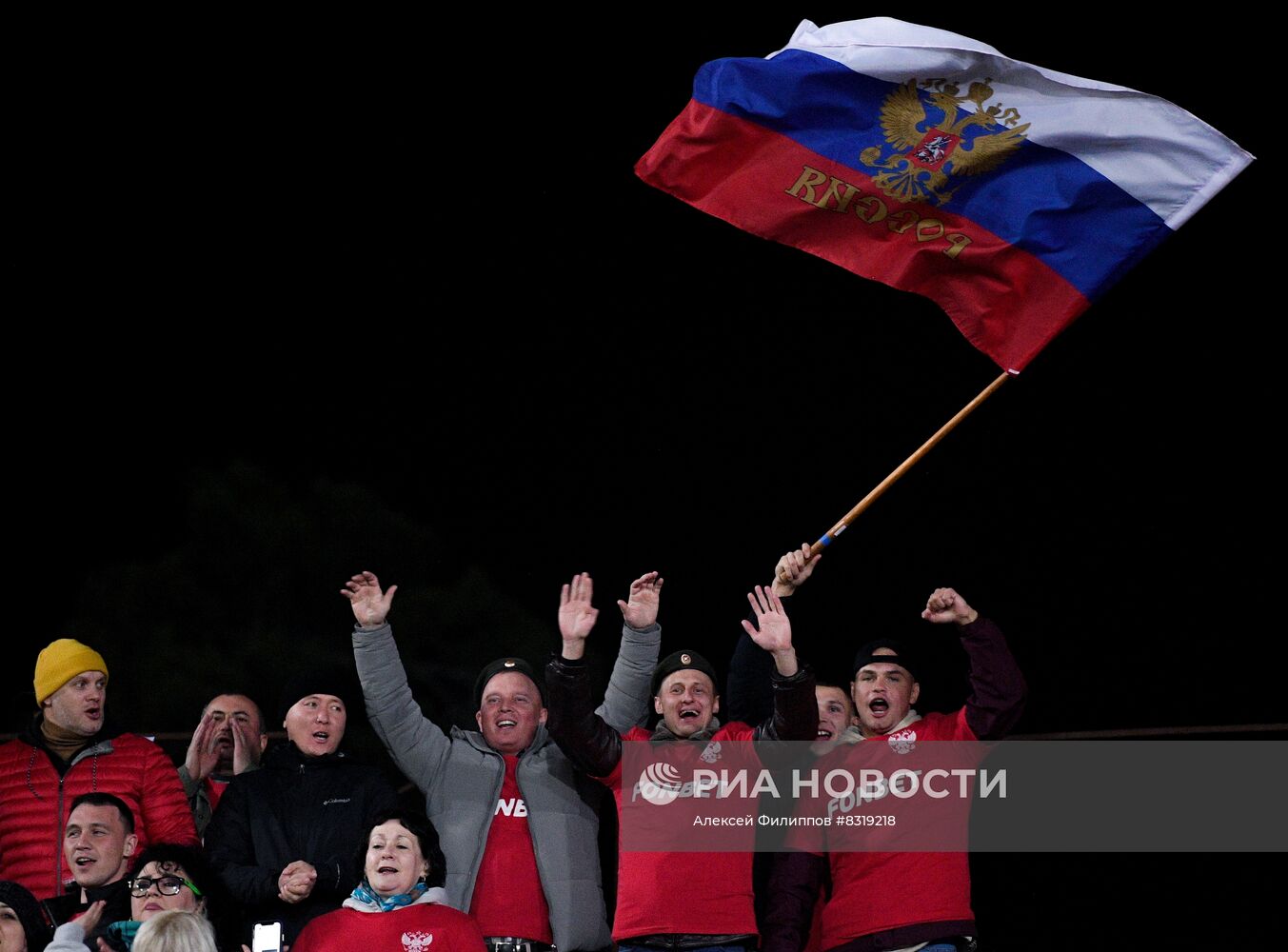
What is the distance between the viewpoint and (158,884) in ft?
16.1

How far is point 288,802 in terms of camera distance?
17.8ft

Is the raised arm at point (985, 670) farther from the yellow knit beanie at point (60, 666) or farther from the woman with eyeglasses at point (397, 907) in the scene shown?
the yellow knit beanie at point (60, 666)

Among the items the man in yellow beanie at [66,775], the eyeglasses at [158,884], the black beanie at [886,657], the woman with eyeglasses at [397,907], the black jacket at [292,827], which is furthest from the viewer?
the black beanie at [886,657]

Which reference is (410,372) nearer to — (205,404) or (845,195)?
(205,404)

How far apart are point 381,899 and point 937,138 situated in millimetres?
3006

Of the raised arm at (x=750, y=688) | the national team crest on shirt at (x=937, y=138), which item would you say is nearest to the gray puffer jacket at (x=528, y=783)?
the raised arm at (x=750, y=688)

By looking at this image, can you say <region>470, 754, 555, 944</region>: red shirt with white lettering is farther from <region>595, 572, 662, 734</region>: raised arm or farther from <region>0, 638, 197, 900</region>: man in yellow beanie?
<region>0, 638, 197, 900</region>: man in yellow beanie

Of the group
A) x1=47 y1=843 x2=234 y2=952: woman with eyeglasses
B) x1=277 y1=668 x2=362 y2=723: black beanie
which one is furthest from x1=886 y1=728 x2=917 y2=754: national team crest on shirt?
x1=47 y1=843 x2=234 y2=952: woman with eyeglasses

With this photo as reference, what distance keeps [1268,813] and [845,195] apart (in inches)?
120

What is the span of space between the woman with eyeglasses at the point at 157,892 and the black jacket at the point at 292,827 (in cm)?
24

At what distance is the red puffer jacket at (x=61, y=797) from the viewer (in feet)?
18.2

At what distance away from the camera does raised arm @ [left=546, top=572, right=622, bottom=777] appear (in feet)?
17.5

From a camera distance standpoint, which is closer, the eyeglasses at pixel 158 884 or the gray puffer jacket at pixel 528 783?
the eyeglasses at pixel 158 884

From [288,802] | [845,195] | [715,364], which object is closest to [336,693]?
[288,802]
